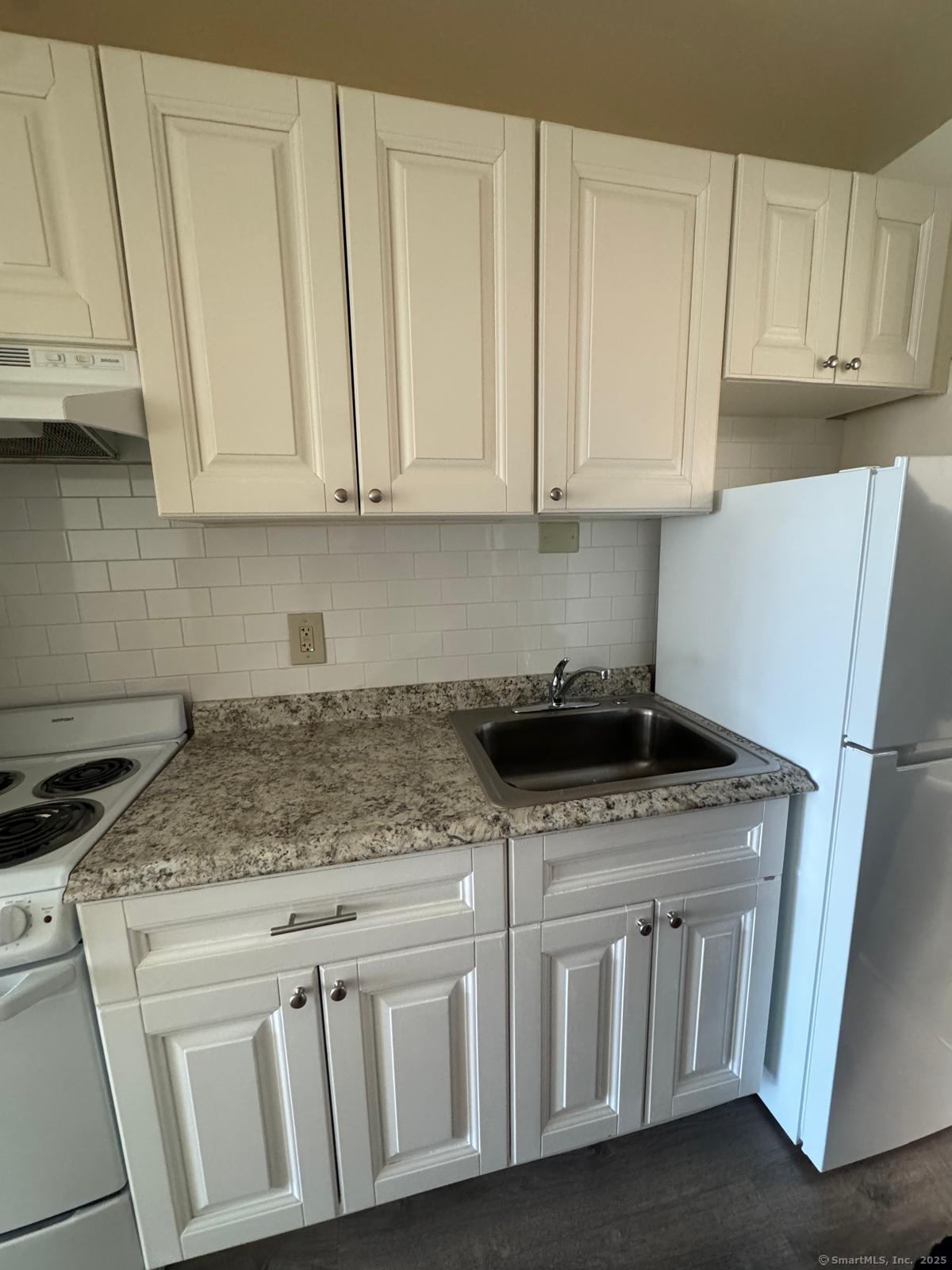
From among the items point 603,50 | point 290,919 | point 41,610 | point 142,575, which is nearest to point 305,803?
point 290,919

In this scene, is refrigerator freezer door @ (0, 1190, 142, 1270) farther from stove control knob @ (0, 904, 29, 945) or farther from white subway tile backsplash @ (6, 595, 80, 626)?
white subway tile backsplash @ (6, 595, 80, 626)

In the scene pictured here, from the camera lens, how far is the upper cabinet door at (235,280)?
34.4 inches

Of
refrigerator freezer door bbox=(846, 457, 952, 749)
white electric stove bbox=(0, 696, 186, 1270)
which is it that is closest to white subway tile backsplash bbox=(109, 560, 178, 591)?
white electric stove bbox=(0, 696, 186, 1270)

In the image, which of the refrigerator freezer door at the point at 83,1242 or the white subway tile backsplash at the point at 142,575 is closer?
the refrigerator freezer door at the point at 83,1242

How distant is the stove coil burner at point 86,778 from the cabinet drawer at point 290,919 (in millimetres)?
347

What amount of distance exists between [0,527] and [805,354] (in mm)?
1940

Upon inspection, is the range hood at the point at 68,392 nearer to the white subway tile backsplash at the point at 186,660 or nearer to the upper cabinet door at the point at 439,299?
the upper cabinet door at the point at 439,299

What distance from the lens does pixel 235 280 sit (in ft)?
3.04

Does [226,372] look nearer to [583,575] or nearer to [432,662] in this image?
[432,662]

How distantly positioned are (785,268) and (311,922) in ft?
5.54

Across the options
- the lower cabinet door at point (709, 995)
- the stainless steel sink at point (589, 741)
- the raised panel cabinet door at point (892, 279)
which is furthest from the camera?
the stainless steel sink at point (589, 741)

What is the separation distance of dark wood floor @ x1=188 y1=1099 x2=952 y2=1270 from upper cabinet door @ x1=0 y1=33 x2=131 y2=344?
1.84 meters

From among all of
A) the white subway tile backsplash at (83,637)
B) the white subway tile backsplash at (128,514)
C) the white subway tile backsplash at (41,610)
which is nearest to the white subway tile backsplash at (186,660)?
the white subway tile backsplash at (83,637)

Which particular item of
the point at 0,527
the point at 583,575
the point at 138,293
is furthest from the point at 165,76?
the point at 583,575
